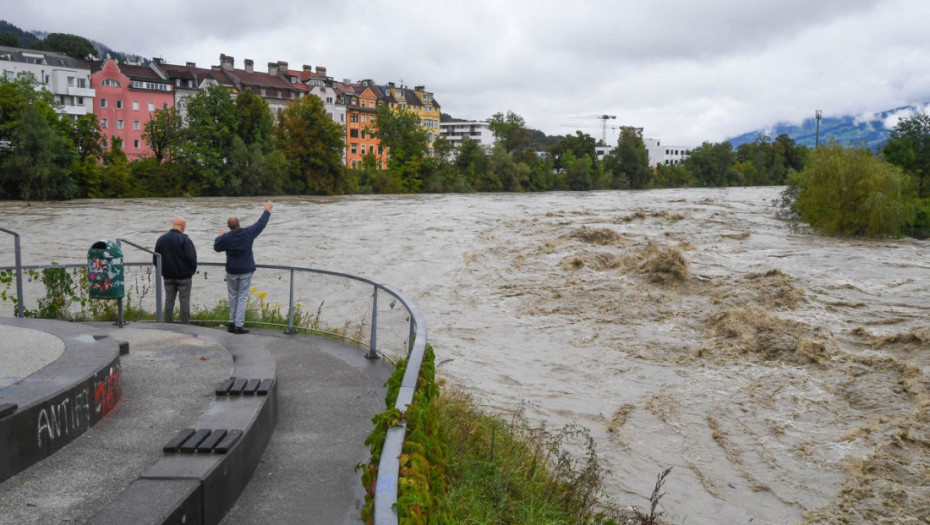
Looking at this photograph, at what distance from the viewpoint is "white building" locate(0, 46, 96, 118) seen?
9469 centimetres

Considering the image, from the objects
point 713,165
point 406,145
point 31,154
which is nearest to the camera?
point 31,154

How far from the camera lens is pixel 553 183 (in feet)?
372

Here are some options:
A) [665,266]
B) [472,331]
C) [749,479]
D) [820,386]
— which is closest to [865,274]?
[665,266]

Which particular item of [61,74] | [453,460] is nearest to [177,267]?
[453,460]

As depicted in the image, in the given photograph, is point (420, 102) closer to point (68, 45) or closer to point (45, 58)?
point (68, 45)

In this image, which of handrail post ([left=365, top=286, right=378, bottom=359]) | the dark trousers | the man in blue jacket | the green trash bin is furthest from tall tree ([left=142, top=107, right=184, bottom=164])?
handrail post ([left=365, top=286, right=378, bottom=359])

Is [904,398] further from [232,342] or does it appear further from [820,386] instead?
[232,342]

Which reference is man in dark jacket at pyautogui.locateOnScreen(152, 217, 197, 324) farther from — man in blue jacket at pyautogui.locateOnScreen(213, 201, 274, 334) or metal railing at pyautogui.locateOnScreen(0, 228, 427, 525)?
man in blue jacket at pyautogui.locateOnScreen(213, 201, 274, 334)

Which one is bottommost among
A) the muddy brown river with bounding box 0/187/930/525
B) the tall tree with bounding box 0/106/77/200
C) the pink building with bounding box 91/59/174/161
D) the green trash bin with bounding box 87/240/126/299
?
the muddy brown river with bounding box 0/187/930/525

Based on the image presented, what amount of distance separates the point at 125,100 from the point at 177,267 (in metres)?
93.5

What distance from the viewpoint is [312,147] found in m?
77.9

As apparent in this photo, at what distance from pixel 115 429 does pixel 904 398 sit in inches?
546

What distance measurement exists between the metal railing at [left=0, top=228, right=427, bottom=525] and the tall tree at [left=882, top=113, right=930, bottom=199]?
52.5 metres

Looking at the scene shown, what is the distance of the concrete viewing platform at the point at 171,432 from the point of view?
530 cm
